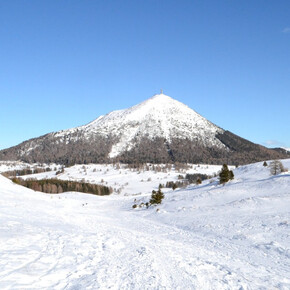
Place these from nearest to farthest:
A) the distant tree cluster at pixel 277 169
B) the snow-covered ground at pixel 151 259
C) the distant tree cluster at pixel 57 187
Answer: the snow-covered ground at pixel 151 259
the distant tree cluster at pixel 277 169
the distant tree cluster at pixel 57 187

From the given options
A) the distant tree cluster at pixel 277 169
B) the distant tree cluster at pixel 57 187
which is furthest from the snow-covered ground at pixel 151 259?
the distant tree cluster at pixel 57 187

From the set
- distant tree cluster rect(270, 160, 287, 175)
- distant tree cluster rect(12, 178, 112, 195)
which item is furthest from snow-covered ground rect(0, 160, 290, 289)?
distant tree cluster rect(12, 178, 112, 195)

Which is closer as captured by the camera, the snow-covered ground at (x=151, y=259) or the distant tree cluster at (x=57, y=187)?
the snow-covered ground at (x=151, y=259)

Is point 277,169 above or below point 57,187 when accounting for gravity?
above

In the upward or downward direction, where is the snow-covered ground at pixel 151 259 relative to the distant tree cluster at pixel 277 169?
downward

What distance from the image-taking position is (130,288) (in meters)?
8.16

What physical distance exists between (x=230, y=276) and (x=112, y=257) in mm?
5568

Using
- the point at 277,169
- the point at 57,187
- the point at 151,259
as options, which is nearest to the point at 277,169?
the point at 277,169

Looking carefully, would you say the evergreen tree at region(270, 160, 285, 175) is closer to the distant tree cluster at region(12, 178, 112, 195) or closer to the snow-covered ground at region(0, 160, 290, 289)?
the snow-covered ground at region(0, 160, 290, 289)

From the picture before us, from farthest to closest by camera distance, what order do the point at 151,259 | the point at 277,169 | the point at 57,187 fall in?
the point at 57,187 < the point at 277,169 < the point at 151,259

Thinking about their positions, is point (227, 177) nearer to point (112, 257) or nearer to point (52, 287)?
point (112, 257)

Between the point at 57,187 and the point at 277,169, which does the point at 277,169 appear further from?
the point at 57,187

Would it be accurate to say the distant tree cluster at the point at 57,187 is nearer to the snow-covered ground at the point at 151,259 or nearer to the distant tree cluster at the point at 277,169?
the distant tree cluster at the point at 277,169

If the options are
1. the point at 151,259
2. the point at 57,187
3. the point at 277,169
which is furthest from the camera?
the point at 57,187
